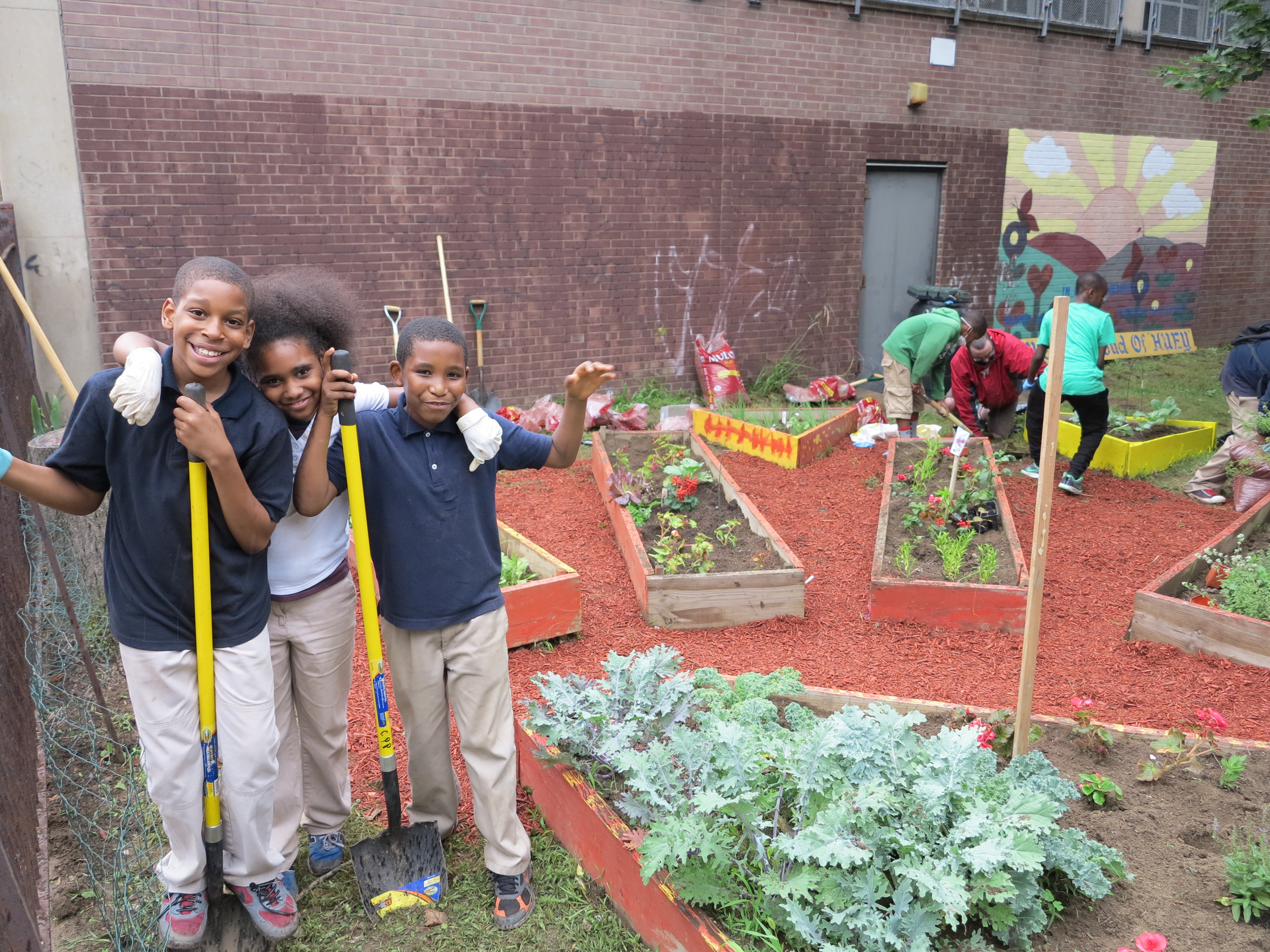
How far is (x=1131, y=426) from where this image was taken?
8625 mm

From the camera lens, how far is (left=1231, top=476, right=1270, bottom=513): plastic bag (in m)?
6.76

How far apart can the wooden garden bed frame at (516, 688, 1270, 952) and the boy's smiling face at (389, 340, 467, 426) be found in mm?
1244

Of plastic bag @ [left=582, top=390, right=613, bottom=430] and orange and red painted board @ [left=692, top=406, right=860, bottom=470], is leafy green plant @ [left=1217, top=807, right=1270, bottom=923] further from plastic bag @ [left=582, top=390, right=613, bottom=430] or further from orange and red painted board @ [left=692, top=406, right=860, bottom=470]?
plastic bag @ [left=582, top=390, right=613, bottom=430]

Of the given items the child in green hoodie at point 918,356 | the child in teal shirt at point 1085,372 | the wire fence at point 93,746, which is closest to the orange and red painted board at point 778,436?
the child in green hoodie at point 918,356

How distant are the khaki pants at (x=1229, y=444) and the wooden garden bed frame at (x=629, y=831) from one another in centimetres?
407

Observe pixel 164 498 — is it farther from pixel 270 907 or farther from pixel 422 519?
pixel 270 907

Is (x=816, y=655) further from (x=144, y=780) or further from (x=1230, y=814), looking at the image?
(x=144, y=780)

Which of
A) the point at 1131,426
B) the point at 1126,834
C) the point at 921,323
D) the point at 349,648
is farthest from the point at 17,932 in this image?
the point at 1131,426

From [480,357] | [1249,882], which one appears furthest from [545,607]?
[480,357]

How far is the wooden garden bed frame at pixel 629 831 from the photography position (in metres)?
2.55

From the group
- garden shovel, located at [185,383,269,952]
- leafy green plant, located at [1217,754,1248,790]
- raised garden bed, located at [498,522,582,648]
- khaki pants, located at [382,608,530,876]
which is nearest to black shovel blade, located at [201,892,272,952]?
garden shovel, located at [185,383,269,952]

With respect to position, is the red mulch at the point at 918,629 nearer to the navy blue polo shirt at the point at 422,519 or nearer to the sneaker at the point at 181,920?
the sneaker at the point at 181,920

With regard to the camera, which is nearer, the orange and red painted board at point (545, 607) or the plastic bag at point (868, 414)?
the orange and red painted board at point (545, 607)

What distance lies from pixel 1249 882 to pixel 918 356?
620 centimetres
